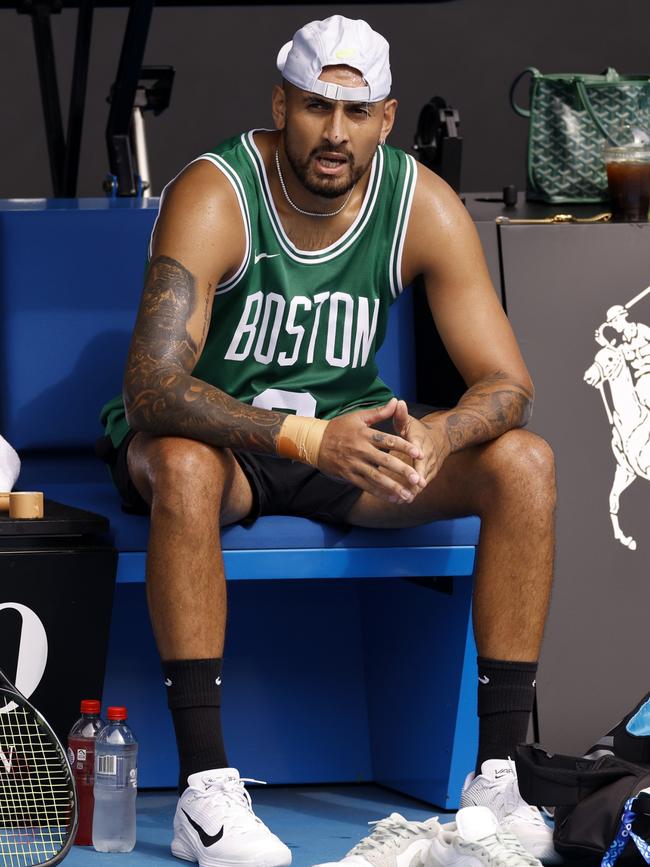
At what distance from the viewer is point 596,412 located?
311cm

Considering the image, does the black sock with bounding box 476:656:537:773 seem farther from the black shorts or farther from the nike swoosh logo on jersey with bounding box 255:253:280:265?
the nike swoosh logo on jersey with bounding box 255:253:280:265

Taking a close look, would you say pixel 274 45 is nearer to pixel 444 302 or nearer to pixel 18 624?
pixel 444 302

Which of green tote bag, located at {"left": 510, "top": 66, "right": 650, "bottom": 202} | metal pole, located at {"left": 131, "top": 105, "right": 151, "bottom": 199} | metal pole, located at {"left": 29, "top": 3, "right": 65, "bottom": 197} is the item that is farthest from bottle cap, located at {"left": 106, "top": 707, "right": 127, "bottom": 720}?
metal pole, located at {"left": 29, "top": 3, "right": 65, "bottom": 197}

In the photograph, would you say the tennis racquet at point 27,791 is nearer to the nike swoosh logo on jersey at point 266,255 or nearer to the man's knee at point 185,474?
the man's knee at point 185,474

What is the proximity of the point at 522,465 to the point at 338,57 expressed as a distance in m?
0.74

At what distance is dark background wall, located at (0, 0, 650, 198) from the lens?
23.0 feet

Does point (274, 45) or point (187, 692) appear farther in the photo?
point (274, 45)

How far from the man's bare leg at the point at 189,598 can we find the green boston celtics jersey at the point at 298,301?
35 cm

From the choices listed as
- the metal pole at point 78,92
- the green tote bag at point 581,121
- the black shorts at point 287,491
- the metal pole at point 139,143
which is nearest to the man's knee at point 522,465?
the black shorts at point 287,491

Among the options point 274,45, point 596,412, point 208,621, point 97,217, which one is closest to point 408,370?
point 596,412

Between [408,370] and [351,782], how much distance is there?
0.79m

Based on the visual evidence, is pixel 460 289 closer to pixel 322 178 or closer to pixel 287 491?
pixel 322 178

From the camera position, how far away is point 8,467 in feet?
9.41

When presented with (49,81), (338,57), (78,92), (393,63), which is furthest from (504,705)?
(393,63)
